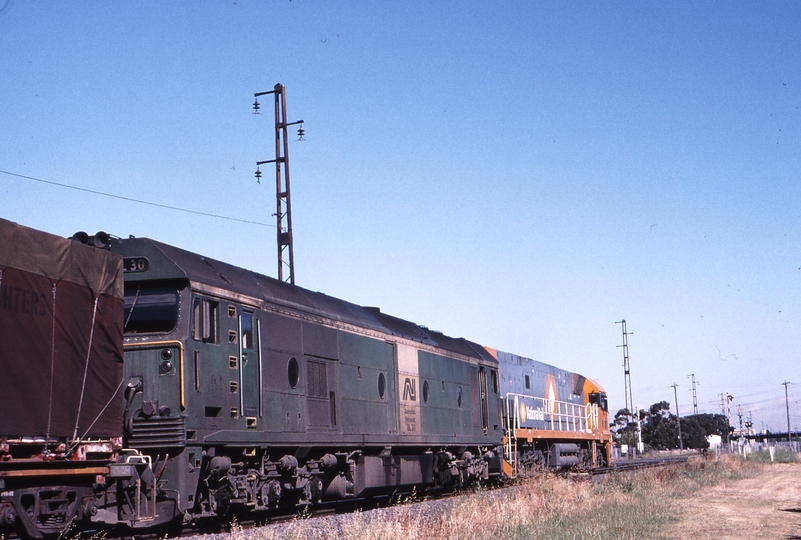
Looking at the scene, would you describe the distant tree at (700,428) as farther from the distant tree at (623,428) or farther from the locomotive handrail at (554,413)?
the locomotive handrail at (554,413)

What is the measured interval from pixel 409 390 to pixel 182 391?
9413 mm

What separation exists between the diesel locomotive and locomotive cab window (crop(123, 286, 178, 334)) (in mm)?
21

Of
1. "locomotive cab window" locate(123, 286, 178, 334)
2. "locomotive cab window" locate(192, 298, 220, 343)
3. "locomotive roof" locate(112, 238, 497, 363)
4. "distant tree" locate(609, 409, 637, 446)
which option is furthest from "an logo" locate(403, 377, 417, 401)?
"distant tree" locate(609, 409, 637, 446)

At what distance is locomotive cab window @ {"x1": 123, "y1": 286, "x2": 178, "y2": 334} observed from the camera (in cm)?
1295

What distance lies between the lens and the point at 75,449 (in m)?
10.6

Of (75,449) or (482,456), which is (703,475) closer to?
(482,456)

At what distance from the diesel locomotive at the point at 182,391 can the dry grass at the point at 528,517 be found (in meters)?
1.32

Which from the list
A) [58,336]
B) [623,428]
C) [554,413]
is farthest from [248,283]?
[623,428]

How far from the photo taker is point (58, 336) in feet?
34.8

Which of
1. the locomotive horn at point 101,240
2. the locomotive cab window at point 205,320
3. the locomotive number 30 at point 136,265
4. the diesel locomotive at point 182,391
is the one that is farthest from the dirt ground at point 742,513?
the locomotive horn at point 101,240

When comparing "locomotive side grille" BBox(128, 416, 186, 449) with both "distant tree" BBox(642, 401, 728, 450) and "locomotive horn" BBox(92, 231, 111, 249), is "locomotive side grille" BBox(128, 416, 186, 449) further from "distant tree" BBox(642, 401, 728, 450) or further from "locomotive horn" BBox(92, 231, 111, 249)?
"distant tree" BBox(642, 401, 728, 450)

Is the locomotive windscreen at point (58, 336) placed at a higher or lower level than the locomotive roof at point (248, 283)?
lower

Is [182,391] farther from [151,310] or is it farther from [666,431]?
[666,431]

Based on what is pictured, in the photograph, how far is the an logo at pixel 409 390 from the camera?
21.1m
